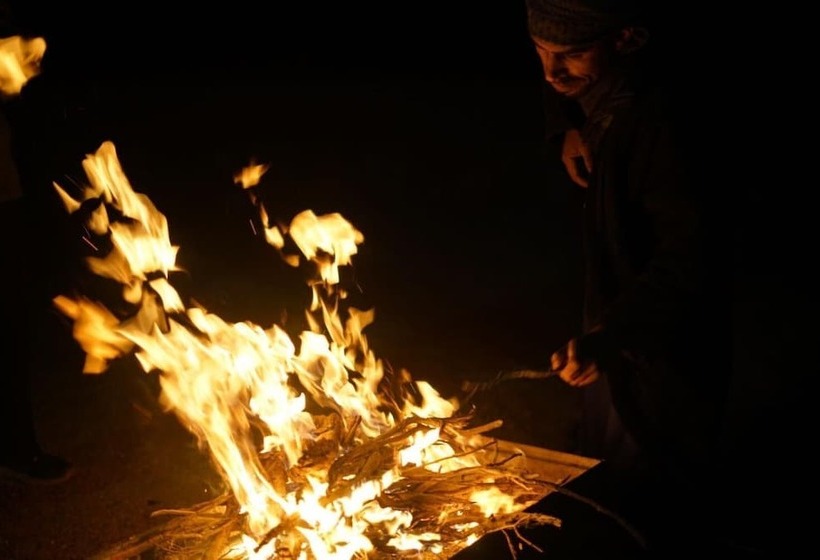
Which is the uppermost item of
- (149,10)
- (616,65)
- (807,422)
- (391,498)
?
(149,10)

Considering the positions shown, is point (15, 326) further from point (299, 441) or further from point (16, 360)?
point (299, 441)

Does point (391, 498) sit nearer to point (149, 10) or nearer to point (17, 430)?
point (17, 430)

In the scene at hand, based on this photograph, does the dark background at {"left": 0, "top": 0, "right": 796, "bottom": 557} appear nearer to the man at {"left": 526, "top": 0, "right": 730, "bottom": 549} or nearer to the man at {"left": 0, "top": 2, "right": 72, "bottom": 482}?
the man at {"left": 0, "top": 2, "right": 72, "bottom": 482}

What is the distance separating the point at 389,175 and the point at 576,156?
27.8ft

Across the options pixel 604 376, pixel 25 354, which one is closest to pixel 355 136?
pixel 25 354

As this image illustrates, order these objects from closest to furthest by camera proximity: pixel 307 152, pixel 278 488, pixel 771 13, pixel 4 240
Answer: pixel 278 488 < pixel 4 240 < pixel 771 13 < pixel 307 152

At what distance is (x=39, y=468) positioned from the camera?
18.1 ft

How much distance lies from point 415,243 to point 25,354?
5.94 metres

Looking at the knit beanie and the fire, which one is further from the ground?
the knit beanie

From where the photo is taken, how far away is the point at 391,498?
3.34m

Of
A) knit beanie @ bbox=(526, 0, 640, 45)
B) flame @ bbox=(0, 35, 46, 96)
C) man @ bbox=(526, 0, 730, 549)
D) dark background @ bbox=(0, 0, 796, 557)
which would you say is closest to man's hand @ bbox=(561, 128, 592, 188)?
man @ bbox=(526, 0, 730, 549)

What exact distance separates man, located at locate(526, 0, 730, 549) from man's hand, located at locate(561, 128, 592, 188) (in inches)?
11.0

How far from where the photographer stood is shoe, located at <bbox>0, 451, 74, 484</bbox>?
5.46 metres

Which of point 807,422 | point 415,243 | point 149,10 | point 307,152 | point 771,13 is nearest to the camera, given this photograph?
point 807,422
